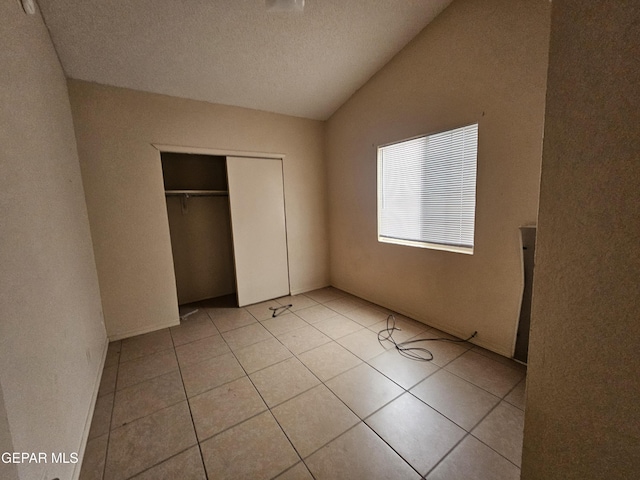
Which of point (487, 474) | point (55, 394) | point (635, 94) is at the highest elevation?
point (635, 94)

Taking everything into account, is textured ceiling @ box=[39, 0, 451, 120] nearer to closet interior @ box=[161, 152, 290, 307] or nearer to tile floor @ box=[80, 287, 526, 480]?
closet interior @ box=[161, 152, 290, 307]

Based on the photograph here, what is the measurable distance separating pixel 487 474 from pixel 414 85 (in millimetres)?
3030

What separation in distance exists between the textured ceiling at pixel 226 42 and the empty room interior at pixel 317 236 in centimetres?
2

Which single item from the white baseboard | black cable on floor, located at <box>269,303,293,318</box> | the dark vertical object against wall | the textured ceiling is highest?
the textured ceiling

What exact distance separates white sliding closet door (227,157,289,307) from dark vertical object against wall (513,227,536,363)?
273 cm

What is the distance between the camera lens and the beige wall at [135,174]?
7.85 feet

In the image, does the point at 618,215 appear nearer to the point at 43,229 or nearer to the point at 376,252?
the point at 43,229

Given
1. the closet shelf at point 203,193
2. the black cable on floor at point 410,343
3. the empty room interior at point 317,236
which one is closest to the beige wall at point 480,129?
the empty room interior at point 317,236

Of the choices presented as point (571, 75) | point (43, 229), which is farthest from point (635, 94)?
point (43, 229)

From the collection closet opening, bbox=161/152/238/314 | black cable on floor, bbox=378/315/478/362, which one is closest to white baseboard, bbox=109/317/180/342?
closet opening, bbox=161/152/238/314

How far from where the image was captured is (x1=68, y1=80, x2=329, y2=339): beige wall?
7.85ft

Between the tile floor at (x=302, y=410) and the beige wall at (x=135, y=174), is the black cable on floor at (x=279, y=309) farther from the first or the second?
the beige wall at (x=135, y=174)

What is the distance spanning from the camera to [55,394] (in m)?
1.15

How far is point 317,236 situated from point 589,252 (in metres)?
3.39
